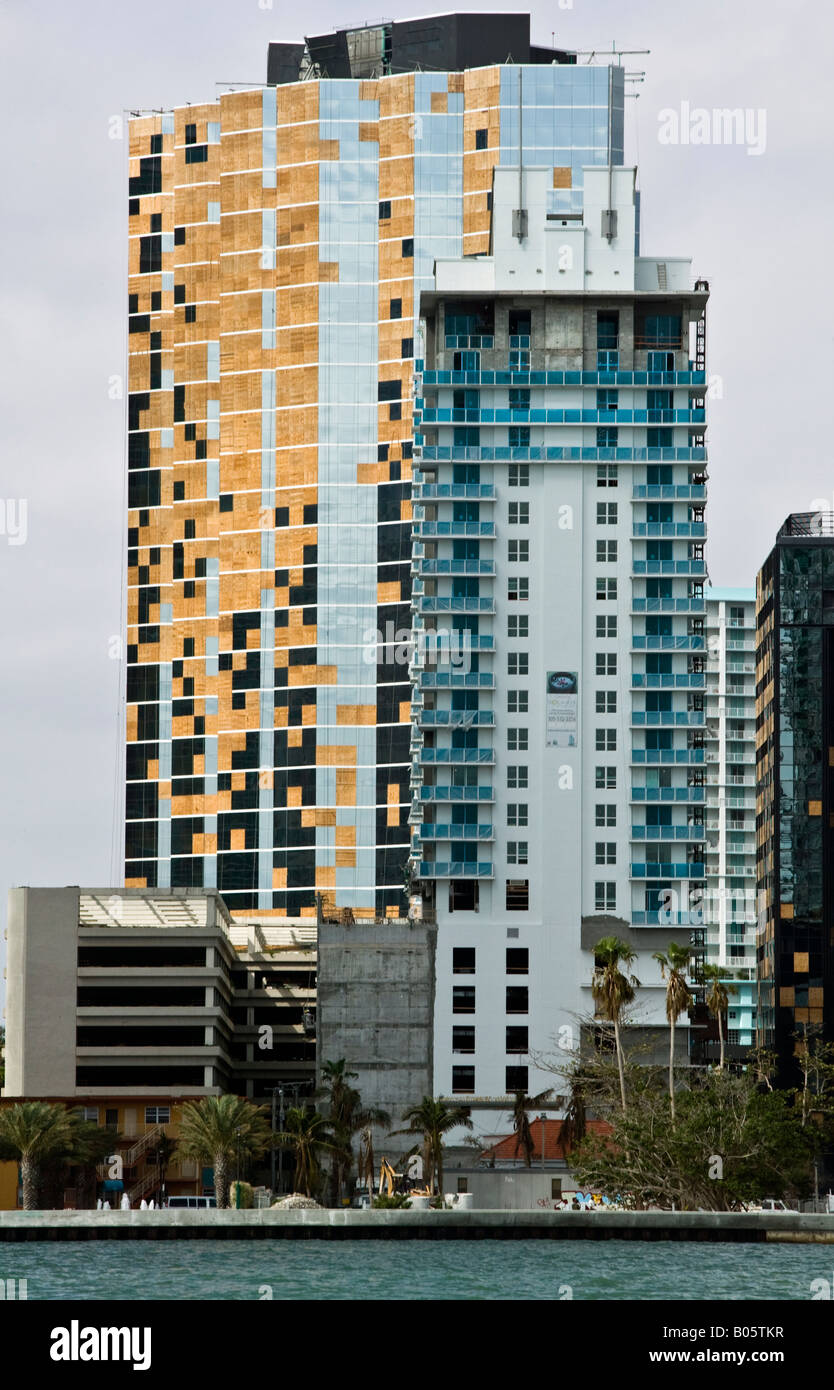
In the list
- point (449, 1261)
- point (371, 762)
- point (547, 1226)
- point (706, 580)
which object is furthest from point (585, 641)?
point (449, 1261)

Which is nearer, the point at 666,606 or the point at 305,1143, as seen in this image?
the point at 305,1143

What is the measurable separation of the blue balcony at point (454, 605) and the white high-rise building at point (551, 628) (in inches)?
6.4

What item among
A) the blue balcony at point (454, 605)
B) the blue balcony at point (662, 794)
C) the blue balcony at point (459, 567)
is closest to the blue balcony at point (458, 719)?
the blue balcony at point (454, 605)

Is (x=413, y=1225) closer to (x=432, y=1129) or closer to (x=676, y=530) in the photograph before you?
(x=432, y=1129)

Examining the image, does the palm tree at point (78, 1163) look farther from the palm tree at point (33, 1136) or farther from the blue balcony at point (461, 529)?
the blue balcony at point (461, 529)

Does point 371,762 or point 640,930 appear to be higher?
point 371,762

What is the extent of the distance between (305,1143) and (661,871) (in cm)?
3430

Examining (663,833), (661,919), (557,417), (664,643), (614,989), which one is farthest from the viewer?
(557,417)

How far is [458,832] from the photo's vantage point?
15000cm

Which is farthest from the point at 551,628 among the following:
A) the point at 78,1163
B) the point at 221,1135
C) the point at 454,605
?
the point at 78,1163
